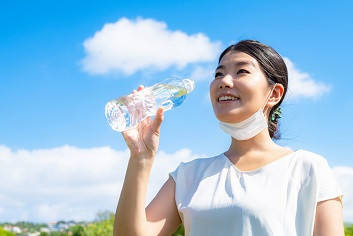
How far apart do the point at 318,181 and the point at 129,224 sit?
3.30ft

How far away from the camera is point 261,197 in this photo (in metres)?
3.12

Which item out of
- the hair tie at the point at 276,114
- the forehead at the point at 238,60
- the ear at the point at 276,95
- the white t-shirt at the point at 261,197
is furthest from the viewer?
the hair tie at the point at 276,114

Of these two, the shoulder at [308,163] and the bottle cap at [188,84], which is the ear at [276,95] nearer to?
the shoulder at [308,163]

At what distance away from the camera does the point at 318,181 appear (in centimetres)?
317

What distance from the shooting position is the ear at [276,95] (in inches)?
141

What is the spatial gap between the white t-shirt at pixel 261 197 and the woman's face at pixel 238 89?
0.31 metres

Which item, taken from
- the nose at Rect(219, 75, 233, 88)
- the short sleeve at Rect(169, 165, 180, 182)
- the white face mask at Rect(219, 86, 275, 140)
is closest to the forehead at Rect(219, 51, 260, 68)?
the nose at Rect(219, 75, 233, 88)

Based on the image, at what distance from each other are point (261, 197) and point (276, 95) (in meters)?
0.74

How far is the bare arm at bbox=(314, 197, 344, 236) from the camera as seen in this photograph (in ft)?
10.1

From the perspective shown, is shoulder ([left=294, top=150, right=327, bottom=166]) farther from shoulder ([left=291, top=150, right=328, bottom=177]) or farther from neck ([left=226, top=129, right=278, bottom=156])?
neck ([left=226, top=129, right=278, bottom=156])

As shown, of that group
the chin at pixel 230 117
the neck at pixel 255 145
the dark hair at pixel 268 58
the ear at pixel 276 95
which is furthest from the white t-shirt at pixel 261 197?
the dark hair at pixel 268 58

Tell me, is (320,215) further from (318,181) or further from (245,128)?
(245,128)

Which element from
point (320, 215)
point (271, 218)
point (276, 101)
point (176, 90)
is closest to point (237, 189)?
point (271, 218)

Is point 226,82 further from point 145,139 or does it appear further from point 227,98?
point 145,139
